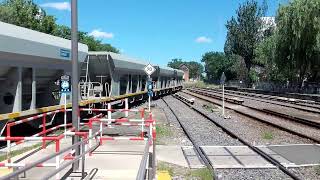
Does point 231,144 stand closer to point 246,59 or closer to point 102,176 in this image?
point 102,176

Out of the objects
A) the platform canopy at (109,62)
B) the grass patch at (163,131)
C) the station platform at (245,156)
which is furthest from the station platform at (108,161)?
the platform canopy at (109,62)

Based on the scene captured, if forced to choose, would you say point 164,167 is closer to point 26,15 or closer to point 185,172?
point 185,172

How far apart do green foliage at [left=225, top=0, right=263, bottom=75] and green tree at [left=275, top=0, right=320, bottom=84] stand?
41.3 metres

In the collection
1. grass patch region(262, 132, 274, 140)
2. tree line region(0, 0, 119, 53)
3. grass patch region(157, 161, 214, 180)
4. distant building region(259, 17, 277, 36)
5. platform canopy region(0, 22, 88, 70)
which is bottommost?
grass patch region(157, 161, 214, 180)

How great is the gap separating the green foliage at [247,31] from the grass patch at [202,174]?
3502 inches

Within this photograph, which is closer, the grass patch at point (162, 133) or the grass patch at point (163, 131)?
the grass patch at point (162, 133)

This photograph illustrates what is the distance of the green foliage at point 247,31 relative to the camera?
99188 mm

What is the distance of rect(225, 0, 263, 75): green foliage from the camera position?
325 feet

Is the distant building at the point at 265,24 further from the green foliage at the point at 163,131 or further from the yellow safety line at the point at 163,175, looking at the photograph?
the yellow safety line at the point at 163,175

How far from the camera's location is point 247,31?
99.4 meters

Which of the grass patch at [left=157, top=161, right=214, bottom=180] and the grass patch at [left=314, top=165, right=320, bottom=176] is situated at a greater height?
the grass patch at [left=314, top=165, right=320, bottom=176]

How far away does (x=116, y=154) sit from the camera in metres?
12.4

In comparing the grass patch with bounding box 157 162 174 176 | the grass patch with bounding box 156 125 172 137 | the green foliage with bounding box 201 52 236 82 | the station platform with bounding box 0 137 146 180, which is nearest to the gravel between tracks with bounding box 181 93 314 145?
the grass patch with bounding box 156 125 172 137

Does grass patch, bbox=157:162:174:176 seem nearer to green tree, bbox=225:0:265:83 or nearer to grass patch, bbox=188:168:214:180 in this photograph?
grass patch, bbox=188:168:214:180
